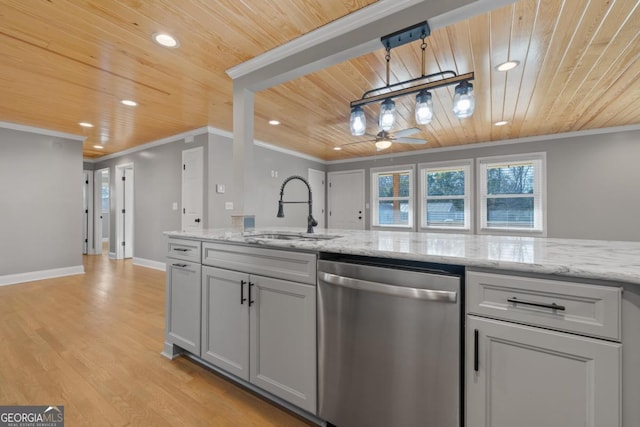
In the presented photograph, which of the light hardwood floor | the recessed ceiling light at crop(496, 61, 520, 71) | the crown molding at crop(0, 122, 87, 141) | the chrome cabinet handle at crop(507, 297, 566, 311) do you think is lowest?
the light hardwood floor

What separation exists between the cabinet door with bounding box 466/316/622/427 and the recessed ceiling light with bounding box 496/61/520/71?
2.47 metres

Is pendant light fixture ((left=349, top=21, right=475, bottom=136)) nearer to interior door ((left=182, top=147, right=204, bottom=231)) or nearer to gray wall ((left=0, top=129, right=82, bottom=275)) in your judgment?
interior door ((left=182, top=147, right=204, bottom=231))

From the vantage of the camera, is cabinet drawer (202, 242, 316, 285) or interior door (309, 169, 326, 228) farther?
interior door (309, 169, 326, 228)

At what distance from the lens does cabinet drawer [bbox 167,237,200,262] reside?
6.54ft

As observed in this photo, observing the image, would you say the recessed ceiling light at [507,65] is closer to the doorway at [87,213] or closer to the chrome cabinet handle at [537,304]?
the chrome cabinet handle at [537,304]

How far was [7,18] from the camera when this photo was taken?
196 centimetres

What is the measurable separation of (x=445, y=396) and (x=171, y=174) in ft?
17.2

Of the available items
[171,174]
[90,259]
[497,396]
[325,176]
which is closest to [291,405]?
[497,396]

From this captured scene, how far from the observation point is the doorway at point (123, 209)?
6273 millimetres

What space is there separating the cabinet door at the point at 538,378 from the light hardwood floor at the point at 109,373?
0.95 meters

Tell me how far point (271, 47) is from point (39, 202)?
187 inches

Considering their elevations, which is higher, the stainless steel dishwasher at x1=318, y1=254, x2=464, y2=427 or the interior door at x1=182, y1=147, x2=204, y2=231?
the interior door at x1=182, y1=147, x2=204, y2=231

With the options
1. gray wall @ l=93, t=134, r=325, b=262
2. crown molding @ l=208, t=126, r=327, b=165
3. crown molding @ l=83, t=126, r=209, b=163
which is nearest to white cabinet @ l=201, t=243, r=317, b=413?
gray wall @ l=93, t=134, r=325, b=262

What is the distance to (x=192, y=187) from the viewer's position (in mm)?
4707
